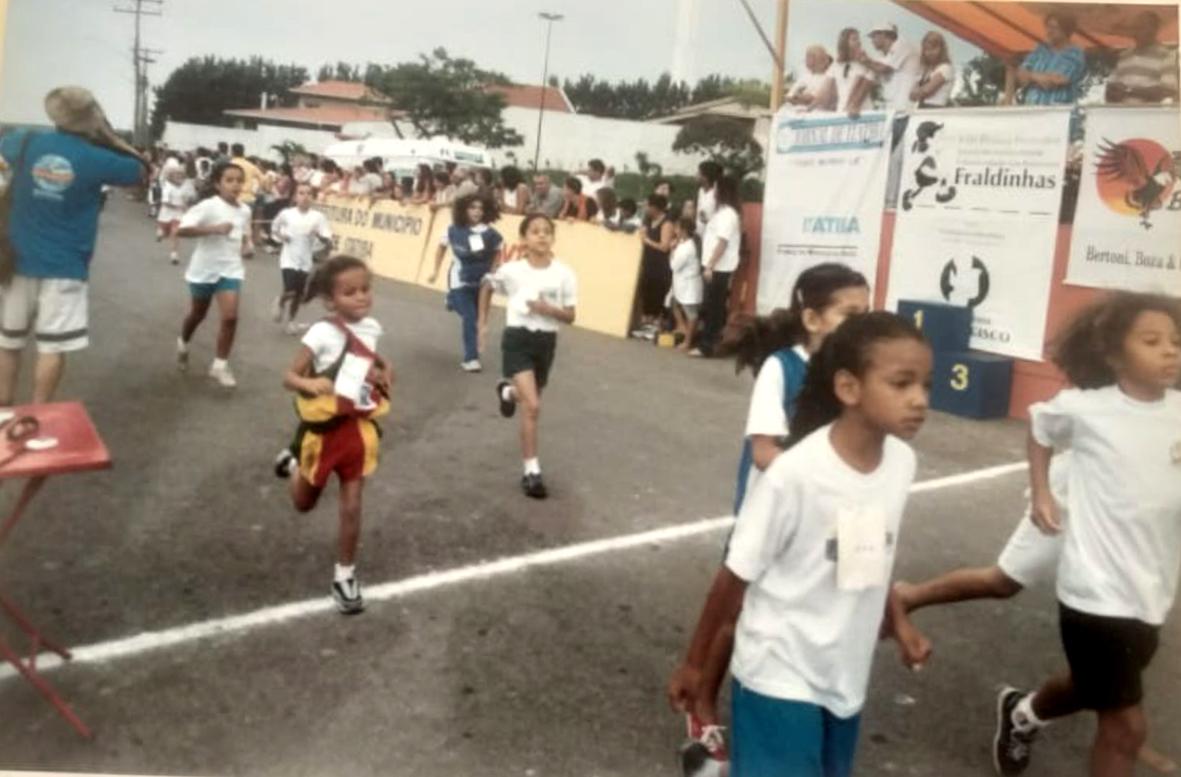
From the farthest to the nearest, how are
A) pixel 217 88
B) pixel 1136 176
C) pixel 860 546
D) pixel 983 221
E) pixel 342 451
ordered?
pixel 342 451
pixel 217 88
pixel 983 221
pixel 1136 176
pixel 860 546

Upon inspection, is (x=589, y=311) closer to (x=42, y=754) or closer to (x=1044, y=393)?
(x=1044, y=393)

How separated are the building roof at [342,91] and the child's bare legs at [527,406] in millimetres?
615

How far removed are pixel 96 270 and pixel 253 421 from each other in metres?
0.40

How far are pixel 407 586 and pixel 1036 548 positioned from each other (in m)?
1.14

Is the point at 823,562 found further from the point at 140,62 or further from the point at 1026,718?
the point at 140,62

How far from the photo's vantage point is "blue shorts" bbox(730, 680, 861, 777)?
1.61 metres

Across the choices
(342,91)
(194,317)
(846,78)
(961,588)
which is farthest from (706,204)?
(194,317)

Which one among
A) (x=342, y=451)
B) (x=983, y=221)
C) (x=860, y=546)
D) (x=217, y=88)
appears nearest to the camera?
(x=860, y=546)

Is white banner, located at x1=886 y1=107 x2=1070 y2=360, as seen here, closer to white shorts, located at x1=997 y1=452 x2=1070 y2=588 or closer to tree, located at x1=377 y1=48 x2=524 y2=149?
white shorts, located at x1=997 y1=452 x2=1070 y2=588

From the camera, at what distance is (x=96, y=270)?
220 cm

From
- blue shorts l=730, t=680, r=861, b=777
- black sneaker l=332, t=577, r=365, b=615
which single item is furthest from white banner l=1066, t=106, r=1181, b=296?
black sneaker l=332, t=577, r=365, b=615

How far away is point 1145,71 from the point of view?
1861mm

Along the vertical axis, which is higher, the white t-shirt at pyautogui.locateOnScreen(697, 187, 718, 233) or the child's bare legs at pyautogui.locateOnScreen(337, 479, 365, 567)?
the white t-shirt at pyautogui.locateOnScreen(697, 187, 718, 233)

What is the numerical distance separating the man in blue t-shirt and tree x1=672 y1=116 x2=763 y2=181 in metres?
1.00
